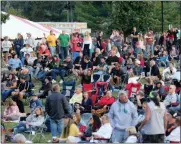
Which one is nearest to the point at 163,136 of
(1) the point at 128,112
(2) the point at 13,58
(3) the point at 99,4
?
(1) the point at 128,112

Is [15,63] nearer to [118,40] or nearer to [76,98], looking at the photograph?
[118,40]

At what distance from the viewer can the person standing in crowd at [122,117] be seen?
14742 millimetres

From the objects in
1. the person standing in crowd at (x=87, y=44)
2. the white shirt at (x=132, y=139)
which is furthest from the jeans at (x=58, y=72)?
the white shirt at (x=132, y=139)

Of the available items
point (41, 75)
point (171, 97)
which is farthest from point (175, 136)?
point (41, 75)

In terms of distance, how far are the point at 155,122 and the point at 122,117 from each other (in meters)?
0.90

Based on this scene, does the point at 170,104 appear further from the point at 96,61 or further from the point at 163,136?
the point at 96,61

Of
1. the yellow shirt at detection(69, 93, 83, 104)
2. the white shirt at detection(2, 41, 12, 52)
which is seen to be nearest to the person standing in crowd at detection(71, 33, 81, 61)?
the white shirt at detection(2, 41, 12, 52)

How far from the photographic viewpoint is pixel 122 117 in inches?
582

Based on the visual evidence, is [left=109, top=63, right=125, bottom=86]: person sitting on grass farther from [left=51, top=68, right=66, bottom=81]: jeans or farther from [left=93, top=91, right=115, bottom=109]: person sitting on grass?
[left=93, top=91, right=115, bottom=109]: person sitting on grass

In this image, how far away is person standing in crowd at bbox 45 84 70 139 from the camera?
16547 millimetres

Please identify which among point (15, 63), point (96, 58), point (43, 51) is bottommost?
point (15, 63)

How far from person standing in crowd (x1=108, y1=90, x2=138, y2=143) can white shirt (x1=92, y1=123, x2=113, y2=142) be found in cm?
96

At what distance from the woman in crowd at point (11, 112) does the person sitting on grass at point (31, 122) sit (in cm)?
113

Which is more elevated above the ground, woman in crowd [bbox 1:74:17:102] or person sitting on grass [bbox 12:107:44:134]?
woman in crowd [bbox 1:74:17:102]
